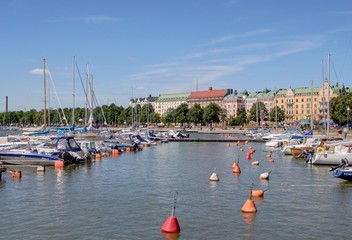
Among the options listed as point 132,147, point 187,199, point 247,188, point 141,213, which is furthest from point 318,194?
point 132,147

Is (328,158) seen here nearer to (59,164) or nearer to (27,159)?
(59,164)

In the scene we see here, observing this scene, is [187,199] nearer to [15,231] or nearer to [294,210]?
[294,210]

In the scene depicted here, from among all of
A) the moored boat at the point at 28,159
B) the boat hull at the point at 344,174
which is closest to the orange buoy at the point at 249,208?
the boat hull at the point at 344,174

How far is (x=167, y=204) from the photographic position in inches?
1188

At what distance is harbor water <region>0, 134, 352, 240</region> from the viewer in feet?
77.3

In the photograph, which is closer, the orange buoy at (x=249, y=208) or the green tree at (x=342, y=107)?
the orange buoy at (x=249, y=208)

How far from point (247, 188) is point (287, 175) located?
10217 mm

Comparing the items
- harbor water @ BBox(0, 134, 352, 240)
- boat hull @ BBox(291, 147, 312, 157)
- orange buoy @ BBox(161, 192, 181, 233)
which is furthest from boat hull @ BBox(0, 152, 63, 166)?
boat hull @ BBox(291, 147, 312, 157)

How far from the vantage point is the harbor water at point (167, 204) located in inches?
928

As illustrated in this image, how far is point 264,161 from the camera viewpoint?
198 ft

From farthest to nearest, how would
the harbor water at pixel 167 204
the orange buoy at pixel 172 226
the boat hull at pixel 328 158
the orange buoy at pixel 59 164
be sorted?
the boat hull at pixel 328 158 < the orange buoy at pixel 59 164 < the harbor water at pixel 167 204 < the orange buoy at pixel 172 226

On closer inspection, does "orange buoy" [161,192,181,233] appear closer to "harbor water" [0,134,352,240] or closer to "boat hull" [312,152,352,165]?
"harbor water" [0,134,352,240]

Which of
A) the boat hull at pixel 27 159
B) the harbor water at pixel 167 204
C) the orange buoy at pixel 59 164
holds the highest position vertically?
the boat hull at pixel 27 159

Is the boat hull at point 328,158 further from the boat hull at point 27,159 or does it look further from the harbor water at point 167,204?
the boat hull at point 27,159
